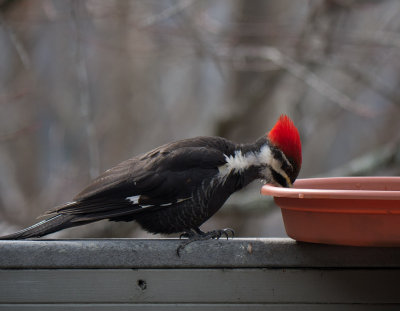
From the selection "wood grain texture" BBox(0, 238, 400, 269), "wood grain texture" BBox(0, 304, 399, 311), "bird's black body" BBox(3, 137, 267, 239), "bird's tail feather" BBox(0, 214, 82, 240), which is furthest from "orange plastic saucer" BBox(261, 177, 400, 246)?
"bird's tail feather" BBox(0, 214, 82, 240)

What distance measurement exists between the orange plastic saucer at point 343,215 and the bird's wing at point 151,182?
0.67 metres

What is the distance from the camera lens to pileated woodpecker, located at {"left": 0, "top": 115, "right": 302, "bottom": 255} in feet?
8.34

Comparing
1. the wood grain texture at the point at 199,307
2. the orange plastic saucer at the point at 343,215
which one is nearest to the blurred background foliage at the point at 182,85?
the wood grain texture at the point at 199,307

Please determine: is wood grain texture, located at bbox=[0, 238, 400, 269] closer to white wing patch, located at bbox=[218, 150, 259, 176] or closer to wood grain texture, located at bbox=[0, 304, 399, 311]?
wood grain texture, located at bbox=[0, 304, 399, 311]

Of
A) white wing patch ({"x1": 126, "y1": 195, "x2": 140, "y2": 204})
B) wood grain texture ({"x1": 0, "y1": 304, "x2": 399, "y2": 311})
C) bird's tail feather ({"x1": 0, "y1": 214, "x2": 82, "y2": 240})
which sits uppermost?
white wing patch ({"x1": 126, "y1": 195, "x2": 140, "y2": 204})

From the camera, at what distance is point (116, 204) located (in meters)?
2.55

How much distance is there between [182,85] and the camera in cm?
783

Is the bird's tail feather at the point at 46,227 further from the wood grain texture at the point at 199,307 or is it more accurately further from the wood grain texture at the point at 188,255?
the wood grain texture at the point at 199,307

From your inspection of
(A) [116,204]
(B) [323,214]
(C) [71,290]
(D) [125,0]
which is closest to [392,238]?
(B) [323,214]

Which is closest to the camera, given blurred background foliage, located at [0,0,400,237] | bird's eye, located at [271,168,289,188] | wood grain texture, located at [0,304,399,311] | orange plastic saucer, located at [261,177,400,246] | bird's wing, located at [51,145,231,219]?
orange plastic saucer, located at [261,177,400,246]

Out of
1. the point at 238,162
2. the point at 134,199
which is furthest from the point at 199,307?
the point at 238,162

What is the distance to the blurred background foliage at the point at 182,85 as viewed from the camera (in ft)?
Result: 14.9

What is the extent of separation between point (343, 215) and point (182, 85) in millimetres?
6075

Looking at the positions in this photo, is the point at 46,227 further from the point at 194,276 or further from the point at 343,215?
the point at 343,215
